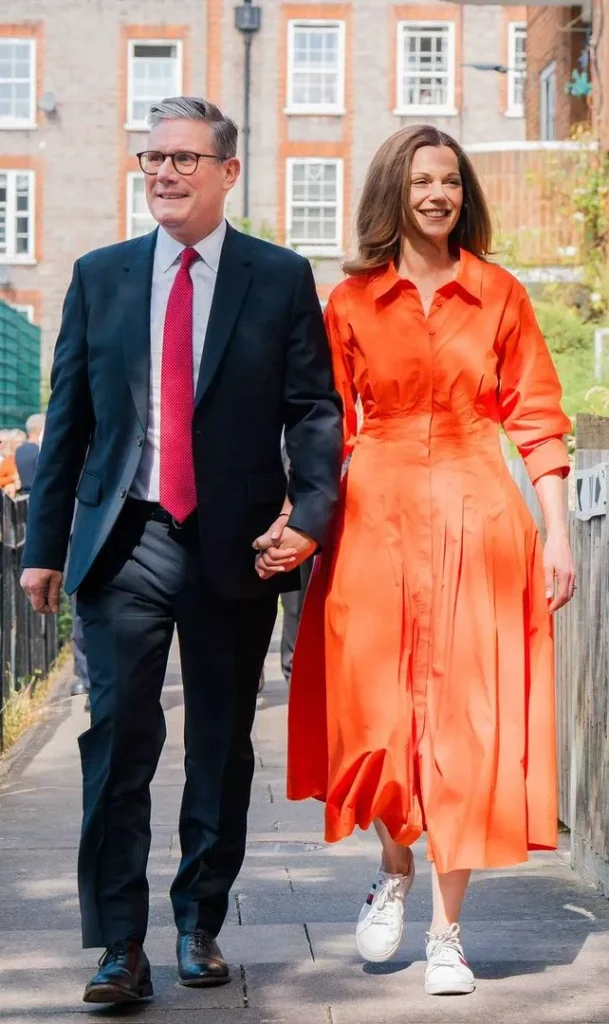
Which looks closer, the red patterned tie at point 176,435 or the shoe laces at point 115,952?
the shoe laces at point 115,952

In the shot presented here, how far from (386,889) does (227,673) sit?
652 mm

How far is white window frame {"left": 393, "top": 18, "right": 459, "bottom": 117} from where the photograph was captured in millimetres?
40975

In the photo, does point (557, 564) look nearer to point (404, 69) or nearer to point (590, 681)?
point (590, 681)

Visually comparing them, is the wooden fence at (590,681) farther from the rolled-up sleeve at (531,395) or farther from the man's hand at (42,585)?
the man's hand at (42,585)

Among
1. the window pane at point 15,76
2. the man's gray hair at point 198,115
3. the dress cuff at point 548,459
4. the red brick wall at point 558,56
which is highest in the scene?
the window pane at point 15,76

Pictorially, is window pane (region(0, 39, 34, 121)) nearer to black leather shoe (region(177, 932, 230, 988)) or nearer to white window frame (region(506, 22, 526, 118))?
white window frame (region(506, 22, 526, 118))

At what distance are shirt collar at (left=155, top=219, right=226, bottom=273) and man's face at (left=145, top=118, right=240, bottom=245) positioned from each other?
0.04m

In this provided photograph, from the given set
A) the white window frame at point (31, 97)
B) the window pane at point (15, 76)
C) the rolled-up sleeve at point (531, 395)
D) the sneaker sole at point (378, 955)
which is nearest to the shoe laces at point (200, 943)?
the sneaker sole at point (378, 955)

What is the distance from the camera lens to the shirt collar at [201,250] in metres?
4.51

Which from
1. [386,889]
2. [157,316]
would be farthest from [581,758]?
[157,316]

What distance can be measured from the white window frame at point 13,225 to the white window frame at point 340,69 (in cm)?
572

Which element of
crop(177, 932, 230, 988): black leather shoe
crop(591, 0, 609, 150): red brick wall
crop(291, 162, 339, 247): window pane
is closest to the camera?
crop(177, 932, 230, 988): black leather shoe

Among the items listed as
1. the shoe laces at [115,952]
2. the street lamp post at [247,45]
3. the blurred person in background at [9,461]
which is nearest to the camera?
the shoe laces at [115,952]

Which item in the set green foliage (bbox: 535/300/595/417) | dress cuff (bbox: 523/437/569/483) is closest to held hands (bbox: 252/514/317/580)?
dress cuff (bbox: 523/437/569/483)
